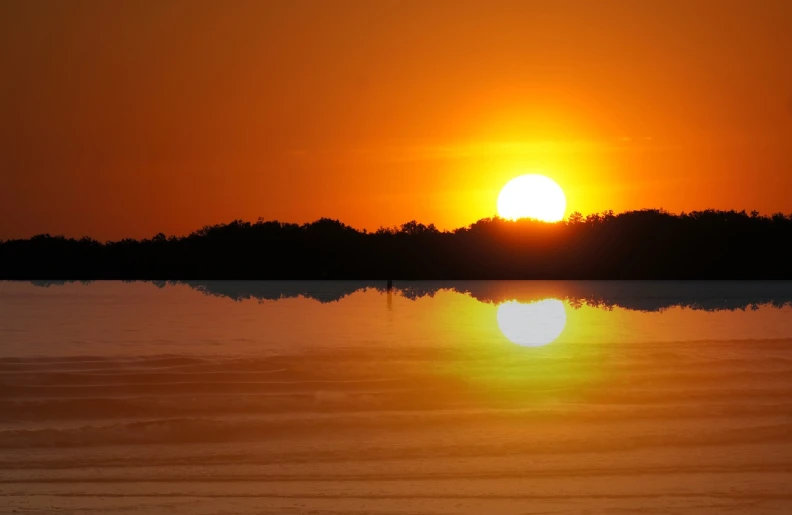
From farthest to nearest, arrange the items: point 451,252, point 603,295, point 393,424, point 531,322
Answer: point 451,252
point 603,295
point 531,322
point 393,424

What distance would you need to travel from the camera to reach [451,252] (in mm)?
95062

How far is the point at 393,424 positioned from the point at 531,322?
58.4 ft

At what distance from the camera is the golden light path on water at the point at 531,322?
72.7ft

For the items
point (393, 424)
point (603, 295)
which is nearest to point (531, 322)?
point (393, 424)

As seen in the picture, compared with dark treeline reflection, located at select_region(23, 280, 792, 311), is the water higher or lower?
lower

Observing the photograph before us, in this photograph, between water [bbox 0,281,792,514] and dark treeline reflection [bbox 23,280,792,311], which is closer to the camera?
water [bbox 0,281,792,514]

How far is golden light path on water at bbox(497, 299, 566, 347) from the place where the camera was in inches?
873

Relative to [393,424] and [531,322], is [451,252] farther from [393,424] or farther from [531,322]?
[393,424]

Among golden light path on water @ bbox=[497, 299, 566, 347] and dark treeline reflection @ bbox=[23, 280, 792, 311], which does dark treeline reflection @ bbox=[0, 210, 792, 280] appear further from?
golden light path on water @ bbox=[497, 299, 566, 347]

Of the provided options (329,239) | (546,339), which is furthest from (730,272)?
(546,339)

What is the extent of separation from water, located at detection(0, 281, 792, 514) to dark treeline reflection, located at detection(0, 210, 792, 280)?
7180 cm

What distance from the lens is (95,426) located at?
1052cm

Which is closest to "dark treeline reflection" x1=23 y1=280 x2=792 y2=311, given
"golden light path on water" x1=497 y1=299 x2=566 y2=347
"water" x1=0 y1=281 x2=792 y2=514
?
"golden light path on water" x1=497 y1=299 x2=566 y2=347

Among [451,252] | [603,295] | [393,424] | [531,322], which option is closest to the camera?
[393,424]
